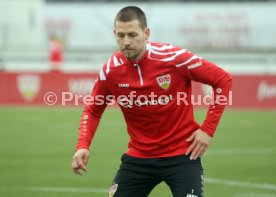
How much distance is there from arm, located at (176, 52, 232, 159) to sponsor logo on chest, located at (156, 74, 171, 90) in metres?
0.17

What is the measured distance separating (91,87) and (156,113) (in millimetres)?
16511

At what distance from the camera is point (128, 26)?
6.33 meters

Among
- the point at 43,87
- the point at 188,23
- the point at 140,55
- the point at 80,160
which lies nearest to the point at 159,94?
the point at 140,55

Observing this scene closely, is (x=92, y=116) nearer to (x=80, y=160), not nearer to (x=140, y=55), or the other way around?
(x=80, y=160)

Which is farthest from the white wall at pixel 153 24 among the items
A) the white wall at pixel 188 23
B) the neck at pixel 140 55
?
the neck at pixel 140 55

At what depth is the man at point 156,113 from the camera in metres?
6.48

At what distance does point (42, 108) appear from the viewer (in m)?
23.0

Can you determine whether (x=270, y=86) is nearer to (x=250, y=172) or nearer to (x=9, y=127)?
(x=9, y=127)

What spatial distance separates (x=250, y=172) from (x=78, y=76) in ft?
39.2

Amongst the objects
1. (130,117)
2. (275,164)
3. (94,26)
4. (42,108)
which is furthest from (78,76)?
(94,26)

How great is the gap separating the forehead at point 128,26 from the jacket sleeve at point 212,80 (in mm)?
494

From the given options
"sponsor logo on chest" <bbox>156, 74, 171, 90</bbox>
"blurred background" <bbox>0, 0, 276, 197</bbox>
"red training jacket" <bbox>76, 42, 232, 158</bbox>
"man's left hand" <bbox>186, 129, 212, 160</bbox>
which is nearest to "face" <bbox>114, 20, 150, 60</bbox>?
"red training jacket" <bbox>76, 42, 232, 158</bbox>

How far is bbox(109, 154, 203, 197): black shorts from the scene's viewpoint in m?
6.41

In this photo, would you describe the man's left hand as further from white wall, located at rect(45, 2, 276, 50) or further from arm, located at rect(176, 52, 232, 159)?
white wall, located at rect(45, 2, 276, 50)
